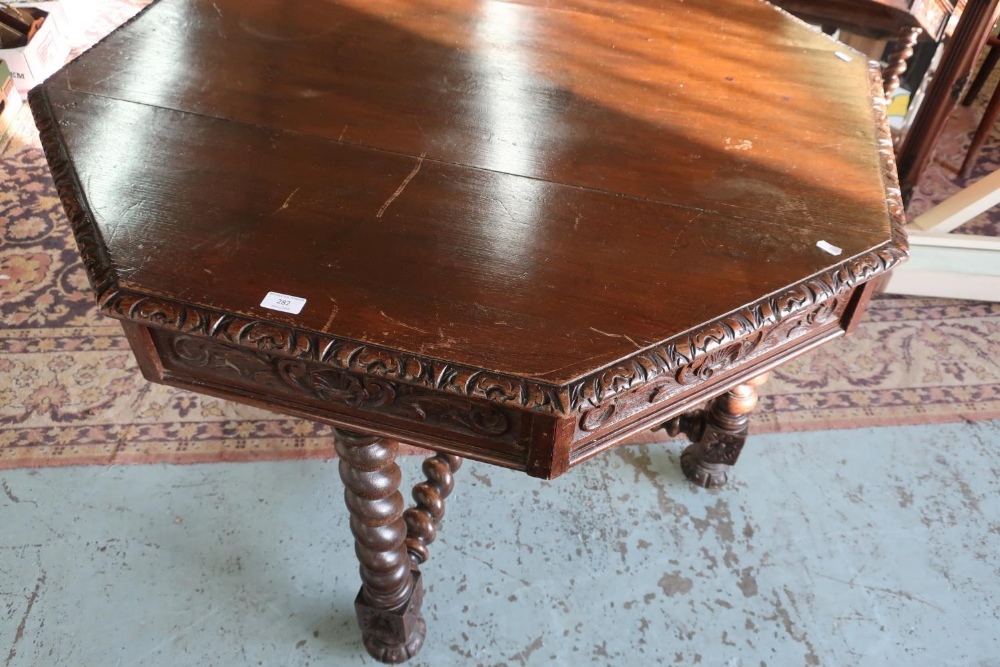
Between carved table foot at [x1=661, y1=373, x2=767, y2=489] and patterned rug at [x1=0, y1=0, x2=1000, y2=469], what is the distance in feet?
0.46

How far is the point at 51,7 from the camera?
262 centimetres

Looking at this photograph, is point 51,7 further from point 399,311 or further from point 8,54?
point 399,311

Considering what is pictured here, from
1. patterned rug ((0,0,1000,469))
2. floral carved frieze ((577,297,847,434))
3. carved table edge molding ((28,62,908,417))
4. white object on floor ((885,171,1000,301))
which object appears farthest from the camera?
white object on floor ((885,171,1000,301))

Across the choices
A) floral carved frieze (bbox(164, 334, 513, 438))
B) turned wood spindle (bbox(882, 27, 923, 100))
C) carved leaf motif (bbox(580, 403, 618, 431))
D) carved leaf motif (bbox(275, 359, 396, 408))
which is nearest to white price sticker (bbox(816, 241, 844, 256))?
carved leaf motif (bbox(580, 403, 618, 431))

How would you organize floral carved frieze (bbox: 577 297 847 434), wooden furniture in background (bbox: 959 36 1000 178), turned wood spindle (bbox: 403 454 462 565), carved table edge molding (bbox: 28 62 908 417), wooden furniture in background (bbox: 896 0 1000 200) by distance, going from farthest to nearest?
1. wooden furniture in background (bbox: 959 36 1000 178)
2. wooden furniture in background (bbox: 896 0 1000 200)
3. turned wood spindle (bbox: 403 454 462 565)
4. floral carved frieze (bbox: 577 297 847 434)
5. carved table edge molding (bbox: 28 62 908 417)

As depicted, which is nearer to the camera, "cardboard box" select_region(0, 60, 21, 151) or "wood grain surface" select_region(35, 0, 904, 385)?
"wood grain surface" select_region(35, 0, 904, 385)

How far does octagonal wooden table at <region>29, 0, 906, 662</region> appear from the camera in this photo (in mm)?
818

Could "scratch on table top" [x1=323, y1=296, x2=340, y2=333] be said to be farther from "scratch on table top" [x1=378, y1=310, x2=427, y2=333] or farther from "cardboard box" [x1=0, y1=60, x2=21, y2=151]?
"cardboard box" [x1=0, y1=60, x2=21, y2=151]

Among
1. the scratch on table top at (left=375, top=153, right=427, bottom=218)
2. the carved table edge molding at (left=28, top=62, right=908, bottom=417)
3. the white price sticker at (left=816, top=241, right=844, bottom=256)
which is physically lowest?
the carved table edge molding at (left=28, top=62, right=908, bottom=417)

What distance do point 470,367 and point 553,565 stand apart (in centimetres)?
82

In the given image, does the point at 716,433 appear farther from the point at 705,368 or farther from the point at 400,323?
the point at 400,323

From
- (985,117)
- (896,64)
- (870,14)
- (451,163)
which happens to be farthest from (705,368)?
(985,117)

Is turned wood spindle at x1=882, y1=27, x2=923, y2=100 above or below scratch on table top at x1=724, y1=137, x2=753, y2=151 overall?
below

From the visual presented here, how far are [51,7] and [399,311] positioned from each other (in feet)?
8.29
